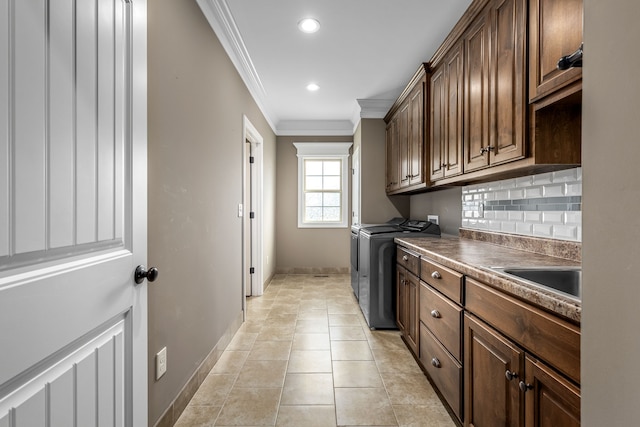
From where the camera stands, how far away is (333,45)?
282 cm

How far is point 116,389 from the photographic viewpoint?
3.25ft

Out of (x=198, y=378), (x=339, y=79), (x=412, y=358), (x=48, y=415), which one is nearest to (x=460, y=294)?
(x=412, y=358)

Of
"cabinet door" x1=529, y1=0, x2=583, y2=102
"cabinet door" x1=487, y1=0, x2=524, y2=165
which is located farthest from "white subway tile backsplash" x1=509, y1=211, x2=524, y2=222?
"cabinet door" x1=529, y1=0, x2=583, y2=102

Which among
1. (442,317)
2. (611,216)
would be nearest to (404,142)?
(442,317)

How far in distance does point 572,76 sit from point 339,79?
2.69m

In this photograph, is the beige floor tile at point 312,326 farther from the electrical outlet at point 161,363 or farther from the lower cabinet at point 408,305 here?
the electrical outlet at point 161,363

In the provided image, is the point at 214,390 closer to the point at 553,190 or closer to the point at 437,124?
the point at 553,190

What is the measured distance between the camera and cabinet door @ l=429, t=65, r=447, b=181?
8.12 ft

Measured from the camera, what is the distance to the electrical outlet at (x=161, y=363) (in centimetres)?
153

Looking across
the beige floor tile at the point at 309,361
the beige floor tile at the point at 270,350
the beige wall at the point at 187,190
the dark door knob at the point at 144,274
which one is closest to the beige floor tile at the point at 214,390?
the beige wall at the point at 187,190

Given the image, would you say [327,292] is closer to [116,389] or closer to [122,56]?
[116,389]

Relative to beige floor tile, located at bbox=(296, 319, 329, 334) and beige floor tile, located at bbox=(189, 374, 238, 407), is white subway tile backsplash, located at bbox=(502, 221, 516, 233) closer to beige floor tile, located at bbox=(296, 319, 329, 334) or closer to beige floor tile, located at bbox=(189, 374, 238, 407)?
beige floor tile, located at bbox=(296, 319, 329, 334)

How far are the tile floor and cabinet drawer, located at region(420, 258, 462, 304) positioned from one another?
69cm

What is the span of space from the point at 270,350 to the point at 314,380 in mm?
576
